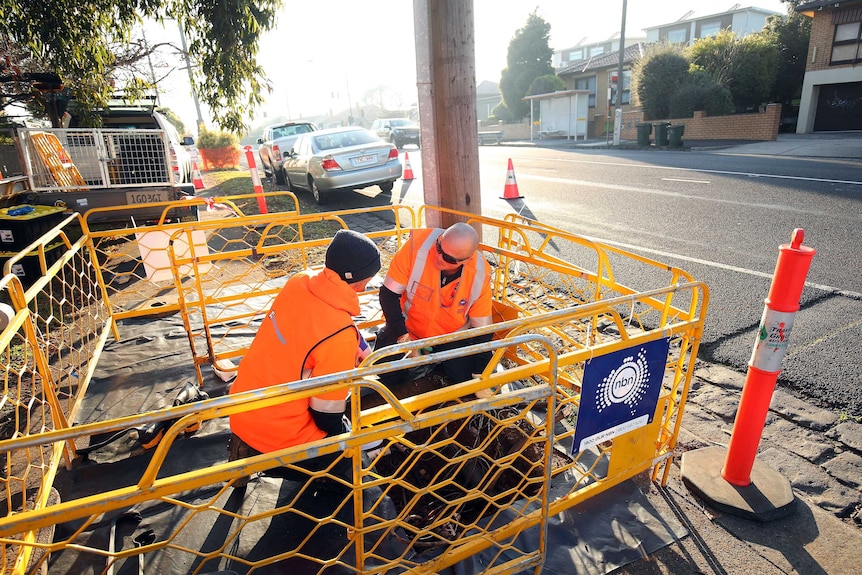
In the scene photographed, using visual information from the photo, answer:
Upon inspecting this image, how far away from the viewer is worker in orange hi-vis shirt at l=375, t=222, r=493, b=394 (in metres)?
3.40

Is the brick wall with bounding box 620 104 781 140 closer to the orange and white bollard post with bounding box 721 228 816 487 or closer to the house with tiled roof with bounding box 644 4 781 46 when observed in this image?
the orange and white bollard post with bounding box 721 228 816 487

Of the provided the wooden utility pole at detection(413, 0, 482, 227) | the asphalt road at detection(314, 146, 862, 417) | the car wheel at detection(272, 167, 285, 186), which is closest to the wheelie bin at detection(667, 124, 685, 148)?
the asphalt road at detection(314, 146, 862, 417)

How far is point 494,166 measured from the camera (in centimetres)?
1780

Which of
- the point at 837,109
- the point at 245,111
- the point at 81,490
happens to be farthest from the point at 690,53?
the point at 81,490

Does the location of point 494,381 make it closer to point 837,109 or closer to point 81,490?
point 81,490

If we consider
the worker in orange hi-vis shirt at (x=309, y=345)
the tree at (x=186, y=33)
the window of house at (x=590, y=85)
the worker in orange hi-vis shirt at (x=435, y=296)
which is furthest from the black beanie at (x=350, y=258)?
the window of house at (x=590, y=85)

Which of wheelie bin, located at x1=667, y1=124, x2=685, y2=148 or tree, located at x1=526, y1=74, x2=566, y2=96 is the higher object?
tree, located at x1=526, y1=74, x2=566, y2=96

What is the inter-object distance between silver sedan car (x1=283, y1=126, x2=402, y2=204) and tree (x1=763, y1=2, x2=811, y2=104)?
26.6 metres

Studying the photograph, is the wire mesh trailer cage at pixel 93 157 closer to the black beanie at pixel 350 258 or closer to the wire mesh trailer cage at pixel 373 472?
the wire mesh trailer cage at pixel 373 472

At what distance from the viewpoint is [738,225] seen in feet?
24.8

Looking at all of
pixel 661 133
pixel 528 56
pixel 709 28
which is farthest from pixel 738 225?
pixel 709 28

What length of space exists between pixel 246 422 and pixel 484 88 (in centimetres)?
8183

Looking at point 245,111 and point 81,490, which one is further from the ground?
point 245,111

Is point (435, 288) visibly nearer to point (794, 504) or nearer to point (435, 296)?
point (435, 296)
